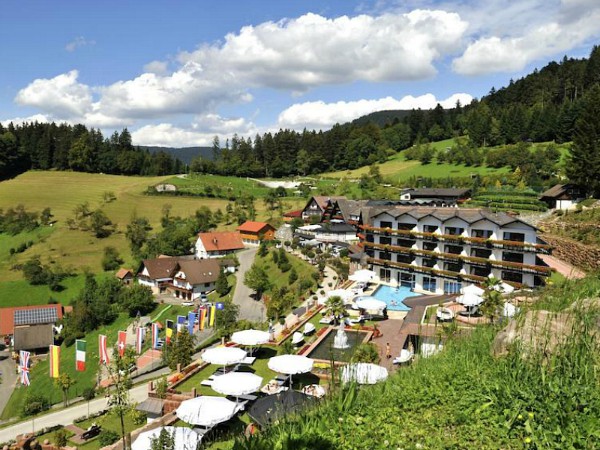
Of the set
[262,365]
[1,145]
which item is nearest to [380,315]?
[262,365]

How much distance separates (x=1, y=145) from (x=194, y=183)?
5161 cm

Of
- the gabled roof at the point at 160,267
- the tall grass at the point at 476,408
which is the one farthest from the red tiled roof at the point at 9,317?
the tall grass at the point at 476,408

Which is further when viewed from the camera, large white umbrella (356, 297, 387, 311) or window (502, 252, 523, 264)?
window (502, 252, 523, 264)

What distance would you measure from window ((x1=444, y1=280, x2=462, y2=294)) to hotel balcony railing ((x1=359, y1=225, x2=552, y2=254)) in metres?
3.60

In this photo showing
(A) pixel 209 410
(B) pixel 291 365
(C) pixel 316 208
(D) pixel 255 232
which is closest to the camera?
(A) pixel 209 410

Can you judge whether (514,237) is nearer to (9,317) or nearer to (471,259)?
(471,259)

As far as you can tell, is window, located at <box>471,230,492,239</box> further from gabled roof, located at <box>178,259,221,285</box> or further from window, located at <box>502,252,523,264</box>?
gabled roof, located at <box>178,259,221,285</box>

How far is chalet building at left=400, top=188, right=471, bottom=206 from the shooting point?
65.9m

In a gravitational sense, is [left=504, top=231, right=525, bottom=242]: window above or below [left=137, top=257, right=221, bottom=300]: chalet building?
above

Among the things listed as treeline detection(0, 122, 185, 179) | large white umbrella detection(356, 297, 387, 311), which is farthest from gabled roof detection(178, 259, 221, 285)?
treeline detection(0, 122, 185, 179)

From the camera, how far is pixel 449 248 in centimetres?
3856

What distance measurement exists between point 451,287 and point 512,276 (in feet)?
17.4

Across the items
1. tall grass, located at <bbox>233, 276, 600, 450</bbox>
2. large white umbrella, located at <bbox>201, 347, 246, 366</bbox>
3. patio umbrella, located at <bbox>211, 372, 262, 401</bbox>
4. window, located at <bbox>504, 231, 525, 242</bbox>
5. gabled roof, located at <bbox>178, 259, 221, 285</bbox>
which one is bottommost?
gabled roof, located at <bbox>178, 259, 221, 285</bbox>

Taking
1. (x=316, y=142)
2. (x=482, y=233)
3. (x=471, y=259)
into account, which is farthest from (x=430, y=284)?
(x=316, y=142)
